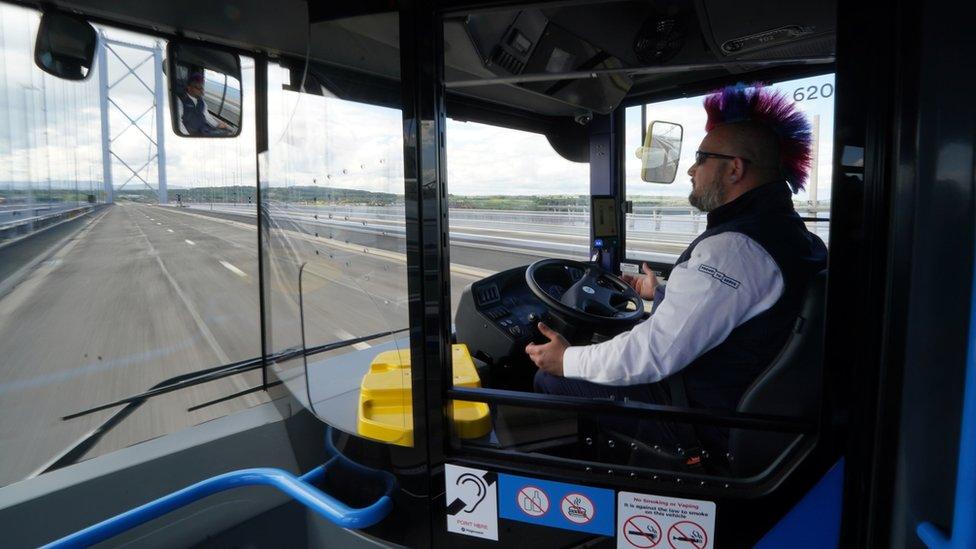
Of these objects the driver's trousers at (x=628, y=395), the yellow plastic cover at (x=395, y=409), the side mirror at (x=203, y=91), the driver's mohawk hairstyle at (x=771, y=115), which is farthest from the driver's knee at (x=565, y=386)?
the side mirror at (x=203, y=91)

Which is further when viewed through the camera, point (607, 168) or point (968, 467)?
point (607, 168)

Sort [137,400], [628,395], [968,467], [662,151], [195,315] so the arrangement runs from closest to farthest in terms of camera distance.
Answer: [968,467] → [628,395] → [137,400] → [662,151] → [195,315]

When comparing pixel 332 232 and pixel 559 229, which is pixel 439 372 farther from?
pixel 559 229

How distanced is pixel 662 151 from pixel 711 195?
1.48 m

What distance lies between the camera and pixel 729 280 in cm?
131

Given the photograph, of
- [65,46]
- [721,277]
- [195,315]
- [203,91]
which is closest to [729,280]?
[721,277]

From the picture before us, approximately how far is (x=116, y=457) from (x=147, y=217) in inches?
44.2

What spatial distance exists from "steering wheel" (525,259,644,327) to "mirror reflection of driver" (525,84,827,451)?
47 centimetres

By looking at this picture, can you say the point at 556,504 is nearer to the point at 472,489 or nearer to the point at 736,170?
the point at 472,489

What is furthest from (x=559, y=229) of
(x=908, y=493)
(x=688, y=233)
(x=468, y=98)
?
(x=908, y=493)

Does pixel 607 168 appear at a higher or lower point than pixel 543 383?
higher

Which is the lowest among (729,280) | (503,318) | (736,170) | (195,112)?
(503,318)

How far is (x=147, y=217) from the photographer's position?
7.87ft

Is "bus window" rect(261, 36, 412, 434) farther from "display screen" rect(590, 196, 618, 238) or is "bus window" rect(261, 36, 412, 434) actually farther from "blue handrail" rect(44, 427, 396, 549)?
"display screen" rect(590, 196, 618, 238)
